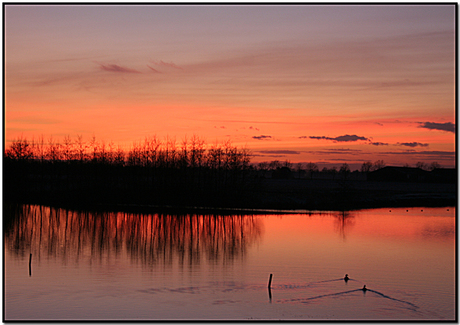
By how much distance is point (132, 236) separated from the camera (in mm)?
38719

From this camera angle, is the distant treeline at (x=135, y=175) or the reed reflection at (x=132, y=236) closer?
the reed reflection at (x=132, y=236)

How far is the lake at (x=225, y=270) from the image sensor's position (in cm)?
1908

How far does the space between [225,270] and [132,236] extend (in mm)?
14597

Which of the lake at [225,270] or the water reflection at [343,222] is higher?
the water reflection at [343,222]

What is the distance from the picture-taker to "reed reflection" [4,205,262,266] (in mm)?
31000

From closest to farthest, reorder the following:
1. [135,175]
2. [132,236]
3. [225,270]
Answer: [225,270], [132,236], [135,175]

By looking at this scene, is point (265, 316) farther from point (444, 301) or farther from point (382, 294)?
point (444, 301)

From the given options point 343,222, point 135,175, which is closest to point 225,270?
point 343,222

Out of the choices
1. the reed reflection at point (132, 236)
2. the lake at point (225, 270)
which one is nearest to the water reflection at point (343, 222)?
the lake at point (225, 270)

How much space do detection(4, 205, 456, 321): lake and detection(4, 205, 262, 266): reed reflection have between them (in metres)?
0.10

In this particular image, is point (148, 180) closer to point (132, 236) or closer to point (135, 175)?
point (135, 175)

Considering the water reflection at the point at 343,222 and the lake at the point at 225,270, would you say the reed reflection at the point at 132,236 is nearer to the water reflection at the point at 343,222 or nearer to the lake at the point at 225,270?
the lake at the point at 225,270

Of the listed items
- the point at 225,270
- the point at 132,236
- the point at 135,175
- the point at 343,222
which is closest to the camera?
the point at 225,270

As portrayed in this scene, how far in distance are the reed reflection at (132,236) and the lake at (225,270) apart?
0.32 feet
